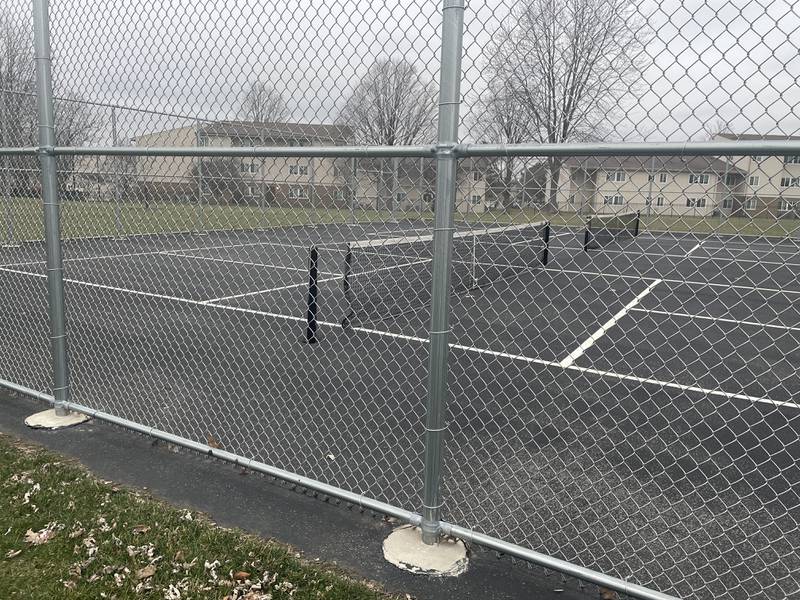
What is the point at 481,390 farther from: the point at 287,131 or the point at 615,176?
the point at 615,176

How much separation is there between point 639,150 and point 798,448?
3.43 meters

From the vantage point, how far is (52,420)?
445 cm

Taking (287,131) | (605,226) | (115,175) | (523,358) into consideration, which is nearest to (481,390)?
(523,358)

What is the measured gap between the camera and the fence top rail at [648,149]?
208 cm

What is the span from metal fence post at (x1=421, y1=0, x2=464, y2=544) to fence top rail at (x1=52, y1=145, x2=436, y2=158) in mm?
116

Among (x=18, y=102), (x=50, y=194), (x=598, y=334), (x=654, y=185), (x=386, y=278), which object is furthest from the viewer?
(x=18, y=102)

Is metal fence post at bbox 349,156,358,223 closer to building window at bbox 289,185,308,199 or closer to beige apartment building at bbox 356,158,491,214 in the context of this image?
beige apartment building at bbox 356,158,491,214

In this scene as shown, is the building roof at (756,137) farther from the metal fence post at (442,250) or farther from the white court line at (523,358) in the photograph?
the white court line at (523,358)

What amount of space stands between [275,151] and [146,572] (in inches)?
80.0

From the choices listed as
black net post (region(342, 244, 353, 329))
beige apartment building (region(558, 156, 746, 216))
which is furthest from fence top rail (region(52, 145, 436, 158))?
black net post (region(342, 244, 353, 329))

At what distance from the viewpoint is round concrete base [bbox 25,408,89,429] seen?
4.37 m

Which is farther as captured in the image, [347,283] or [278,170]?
[347,283]

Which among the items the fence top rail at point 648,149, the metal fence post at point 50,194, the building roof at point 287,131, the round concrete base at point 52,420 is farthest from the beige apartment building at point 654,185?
the round concrete base at point 52,420

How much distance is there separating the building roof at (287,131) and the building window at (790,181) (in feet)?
6.43
